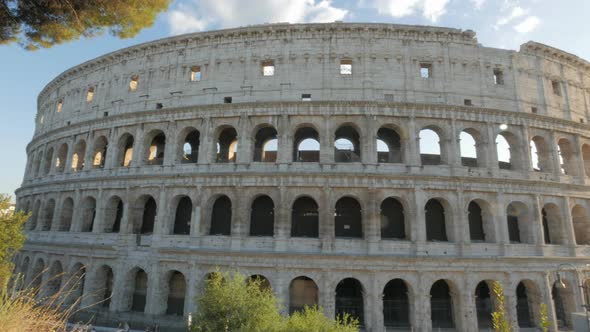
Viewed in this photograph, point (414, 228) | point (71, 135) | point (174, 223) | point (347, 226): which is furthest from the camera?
point (71, 135)

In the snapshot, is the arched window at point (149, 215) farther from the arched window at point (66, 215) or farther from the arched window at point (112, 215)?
the arched window at point (66, 215)

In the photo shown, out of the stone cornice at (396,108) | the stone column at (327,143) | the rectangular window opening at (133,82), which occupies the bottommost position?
the stone column at (327,143)

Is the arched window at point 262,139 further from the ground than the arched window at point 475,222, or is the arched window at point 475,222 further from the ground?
the arched window at point 262,139

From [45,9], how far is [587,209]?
102 ft

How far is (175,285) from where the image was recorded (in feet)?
71.0

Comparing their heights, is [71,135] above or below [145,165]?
above

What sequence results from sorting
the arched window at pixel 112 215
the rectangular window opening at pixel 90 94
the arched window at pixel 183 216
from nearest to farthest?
the arched window at pixel 183 216 → the arched window at pixel 112 215 → the rectangular window opening at pixel 90 94

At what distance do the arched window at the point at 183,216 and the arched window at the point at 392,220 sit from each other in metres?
12.9

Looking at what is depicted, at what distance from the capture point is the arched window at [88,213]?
2428 centimetres

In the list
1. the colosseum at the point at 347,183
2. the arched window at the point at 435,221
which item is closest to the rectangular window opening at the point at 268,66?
the colosseum at the point at 347,183

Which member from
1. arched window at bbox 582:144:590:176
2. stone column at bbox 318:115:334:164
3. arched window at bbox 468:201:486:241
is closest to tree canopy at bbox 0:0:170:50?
stone column at bbox 318:115:334:164

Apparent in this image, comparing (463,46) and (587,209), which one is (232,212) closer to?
(463,46)

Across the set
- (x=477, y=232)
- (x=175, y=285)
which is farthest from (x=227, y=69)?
(x=477, y=232)

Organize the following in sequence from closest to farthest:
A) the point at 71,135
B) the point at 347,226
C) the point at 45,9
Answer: the point at 45,9
the point at 347,226
the point at 71,135
